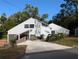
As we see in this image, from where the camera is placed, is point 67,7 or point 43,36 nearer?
point 43,36

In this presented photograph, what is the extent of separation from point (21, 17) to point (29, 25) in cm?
865

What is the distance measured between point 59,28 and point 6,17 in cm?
1108

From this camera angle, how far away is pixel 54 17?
217 feet

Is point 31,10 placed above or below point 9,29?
above

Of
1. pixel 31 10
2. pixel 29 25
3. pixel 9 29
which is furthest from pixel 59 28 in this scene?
pixel 31 10

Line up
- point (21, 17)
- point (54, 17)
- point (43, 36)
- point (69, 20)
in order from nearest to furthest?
point (43, 36), point (69, 20), point (21, 17), point (54, 17)

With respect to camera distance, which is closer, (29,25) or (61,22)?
(29,25)

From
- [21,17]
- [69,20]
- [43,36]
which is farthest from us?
[21,17]

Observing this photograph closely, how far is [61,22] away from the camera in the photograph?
63.6 metres

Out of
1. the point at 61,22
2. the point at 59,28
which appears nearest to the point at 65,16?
the point at 61,22

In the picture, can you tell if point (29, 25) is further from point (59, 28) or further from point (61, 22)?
point (61, 22)

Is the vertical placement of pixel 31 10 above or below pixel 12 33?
above

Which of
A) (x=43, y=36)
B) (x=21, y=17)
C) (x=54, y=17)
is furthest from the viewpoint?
(x=54, y=17)

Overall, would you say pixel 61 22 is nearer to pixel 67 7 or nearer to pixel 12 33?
pixel 67 7
